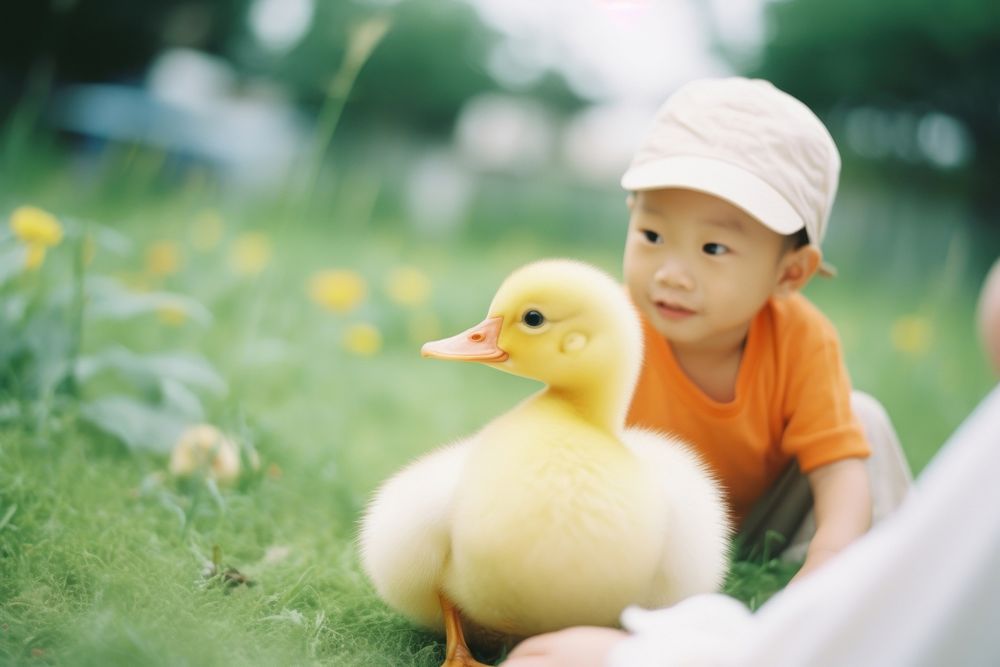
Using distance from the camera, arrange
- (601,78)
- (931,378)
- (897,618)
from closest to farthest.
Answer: (897,618) → (931,378) → (601,78)

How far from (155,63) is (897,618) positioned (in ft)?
12.7

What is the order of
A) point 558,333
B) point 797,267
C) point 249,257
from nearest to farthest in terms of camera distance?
point 558,333
point 797,267
point 249,257

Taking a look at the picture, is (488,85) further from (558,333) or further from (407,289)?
(558,333)

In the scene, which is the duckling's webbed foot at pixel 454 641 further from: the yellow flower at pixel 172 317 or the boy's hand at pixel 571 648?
the yellow flower at pixel 172 317

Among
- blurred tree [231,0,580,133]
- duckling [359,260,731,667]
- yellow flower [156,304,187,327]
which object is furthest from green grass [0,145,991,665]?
blurred tree [231,0,580,133]

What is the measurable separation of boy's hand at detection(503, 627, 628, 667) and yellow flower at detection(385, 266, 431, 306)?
149 cm

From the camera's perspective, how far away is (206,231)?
102 inches

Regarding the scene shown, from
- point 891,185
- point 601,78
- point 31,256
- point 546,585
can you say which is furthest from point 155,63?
point 546,585

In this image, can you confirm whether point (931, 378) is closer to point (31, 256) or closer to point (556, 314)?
point (556, 314)

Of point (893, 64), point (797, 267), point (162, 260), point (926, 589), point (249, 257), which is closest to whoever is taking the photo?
point (926, 589)

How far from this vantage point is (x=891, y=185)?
14.1 feet

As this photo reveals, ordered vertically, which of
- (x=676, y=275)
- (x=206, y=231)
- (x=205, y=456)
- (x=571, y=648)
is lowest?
(x=206, y=231)

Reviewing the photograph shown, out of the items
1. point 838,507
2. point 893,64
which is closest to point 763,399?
point 838,507

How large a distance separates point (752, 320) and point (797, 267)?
5.8 inches
